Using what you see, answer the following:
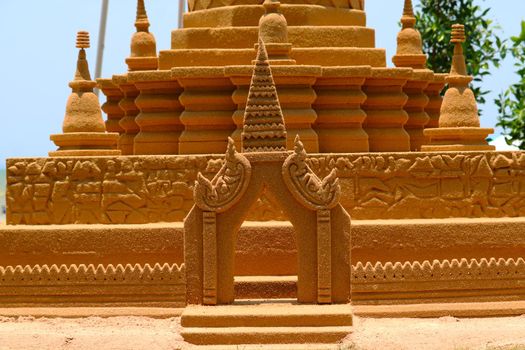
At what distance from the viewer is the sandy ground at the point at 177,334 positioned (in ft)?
34.4

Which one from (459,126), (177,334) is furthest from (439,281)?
(459,126)

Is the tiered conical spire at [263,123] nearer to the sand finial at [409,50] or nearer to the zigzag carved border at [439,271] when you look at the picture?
the zigzag carved border at [439,271]

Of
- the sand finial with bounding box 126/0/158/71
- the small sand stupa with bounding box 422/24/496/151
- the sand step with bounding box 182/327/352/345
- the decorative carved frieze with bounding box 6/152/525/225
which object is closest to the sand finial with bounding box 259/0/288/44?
the decorative carved frieze with bounding box 6/152/525/225

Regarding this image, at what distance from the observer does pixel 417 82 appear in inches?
610

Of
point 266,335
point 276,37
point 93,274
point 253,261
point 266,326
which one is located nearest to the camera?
point 266,335

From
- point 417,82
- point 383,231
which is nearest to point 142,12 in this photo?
point 417,82

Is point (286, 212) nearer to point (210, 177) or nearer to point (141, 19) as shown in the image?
point (210, 177)

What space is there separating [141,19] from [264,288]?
6058 mm

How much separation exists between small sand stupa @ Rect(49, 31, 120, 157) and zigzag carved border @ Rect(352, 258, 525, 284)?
165 inches

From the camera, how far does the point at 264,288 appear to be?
471 inches

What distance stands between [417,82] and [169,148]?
12.1ft

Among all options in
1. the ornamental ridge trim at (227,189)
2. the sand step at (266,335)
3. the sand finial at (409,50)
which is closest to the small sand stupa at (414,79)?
the sand finial at (409,50)

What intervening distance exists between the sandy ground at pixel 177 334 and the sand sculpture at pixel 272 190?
22cm

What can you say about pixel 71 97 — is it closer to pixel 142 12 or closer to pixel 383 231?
pixel 142 12
